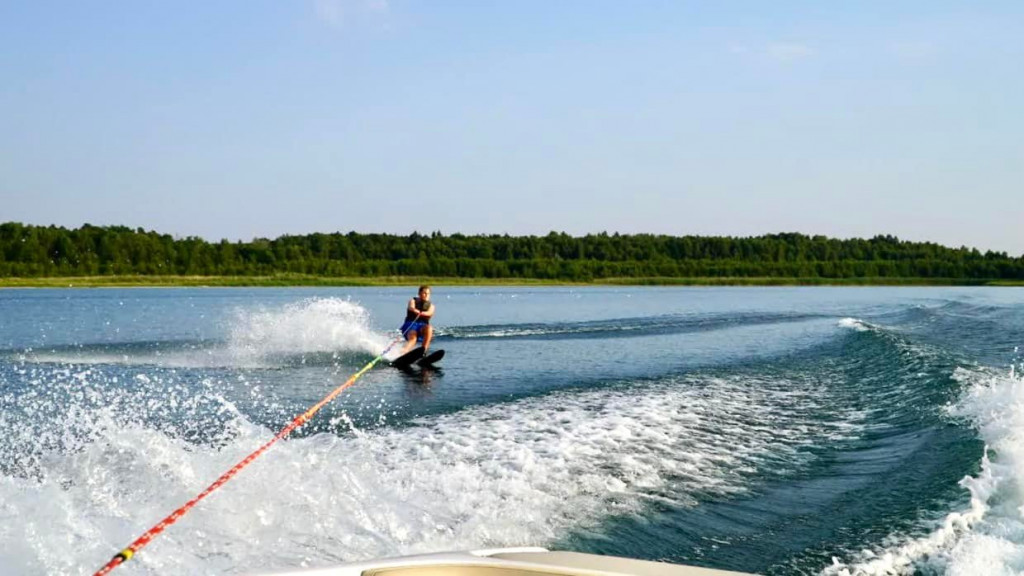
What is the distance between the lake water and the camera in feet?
Result: 17.6

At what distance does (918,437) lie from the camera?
348 inches

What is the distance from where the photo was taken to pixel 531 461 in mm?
7727

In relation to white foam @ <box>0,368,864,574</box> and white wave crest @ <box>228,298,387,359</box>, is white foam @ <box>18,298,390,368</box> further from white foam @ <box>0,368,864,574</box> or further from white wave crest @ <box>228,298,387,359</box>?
white foam @ <box>0,368,864,574</box>

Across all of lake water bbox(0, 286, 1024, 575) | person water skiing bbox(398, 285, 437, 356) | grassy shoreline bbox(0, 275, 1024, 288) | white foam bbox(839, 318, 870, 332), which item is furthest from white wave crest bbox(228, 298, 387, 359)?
grassy shoreline bbox(0, 275, 1024, 288)

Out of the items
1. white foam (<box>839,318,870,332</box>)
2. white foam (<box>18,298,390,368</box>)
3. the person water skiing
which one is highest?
the person water skiing

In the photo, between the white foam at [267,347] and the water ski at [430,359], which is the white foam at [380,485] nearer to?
the water ski at [430,359]

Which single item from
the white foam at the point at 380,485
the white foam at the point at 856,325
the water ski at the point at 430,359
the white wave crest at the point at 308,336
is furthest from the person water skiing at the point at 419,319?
the white foam at the point at 856,325

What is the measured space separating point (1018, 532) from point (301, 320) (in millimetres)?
17886

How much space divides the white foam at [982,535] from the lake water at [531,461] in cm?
2

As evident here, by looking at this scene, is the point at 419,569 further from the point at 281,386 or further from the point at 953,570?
the point at 281,386

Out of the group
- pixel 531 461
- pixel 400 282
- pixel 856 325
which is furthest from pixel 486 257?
pixel 531 461

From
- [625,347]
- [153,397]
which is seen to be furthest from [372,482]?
[625,347]

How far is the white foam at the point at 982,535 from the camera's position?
511 centimetres

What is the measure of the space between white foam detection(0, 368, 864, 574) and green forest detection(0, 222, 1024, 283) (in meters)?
81.2
